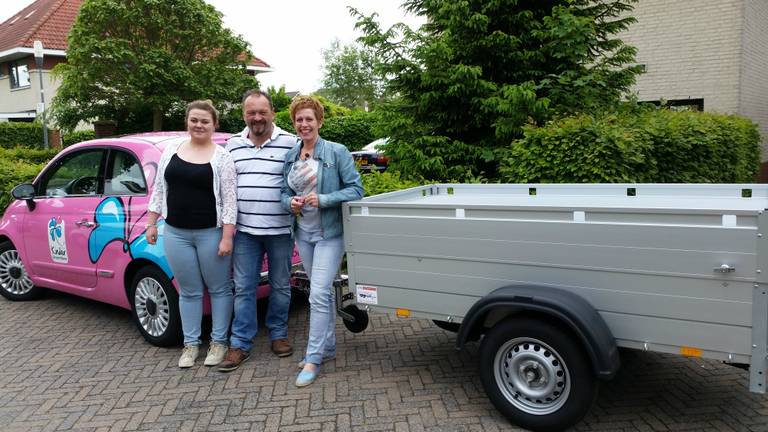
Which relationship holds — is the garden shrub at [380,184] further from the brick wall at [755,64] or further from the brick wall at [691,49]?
the brick wall at [755,64]

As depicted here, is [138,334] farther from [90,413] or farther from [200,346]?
[90,413]

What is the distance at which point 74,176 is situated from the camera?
5453 mm

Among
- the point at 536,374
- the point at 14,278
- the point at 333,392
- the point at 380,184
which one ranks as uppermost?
the point at 380,184

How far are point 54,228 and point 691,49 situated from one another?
1175cm

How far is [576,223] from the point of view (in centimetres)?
296

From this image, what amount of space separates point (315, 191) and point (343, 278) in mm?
673

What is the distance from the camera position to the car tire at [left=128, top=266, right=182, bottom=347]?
4.59 metres

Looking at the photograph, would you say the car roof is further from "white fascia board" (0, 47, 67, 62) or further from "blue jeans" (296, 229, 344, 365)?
"white fascia board" (0, 47, 67, 62)

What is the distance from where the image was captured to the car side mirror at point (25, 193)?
5551 millimetres

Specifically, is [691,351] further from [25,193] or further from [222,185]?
[25,193]

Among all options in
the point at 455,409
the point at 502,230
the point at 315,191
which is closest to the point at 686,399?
the point at 455,409

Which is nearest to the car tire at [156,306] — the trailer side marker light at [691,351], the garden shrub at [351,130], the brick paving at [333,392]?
the brick paving at [333,392]

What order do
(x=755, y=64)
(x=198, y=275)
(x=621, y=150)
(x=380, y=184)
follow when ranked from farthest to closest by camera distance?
(x=755, y=64) < (x=380, y=184) < (x=621, y=150) < (x=198, y=275)

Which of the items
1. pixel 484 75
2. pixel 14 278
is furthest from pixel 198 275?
pixel 484 75
